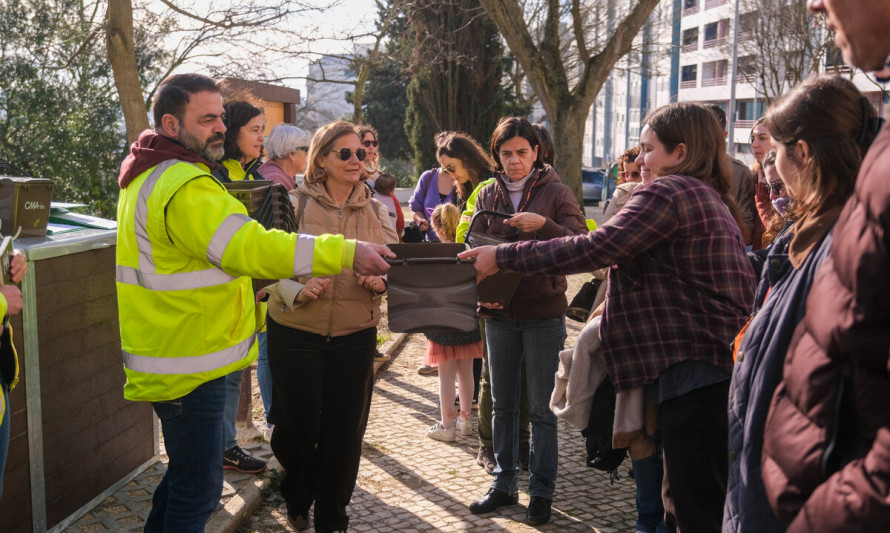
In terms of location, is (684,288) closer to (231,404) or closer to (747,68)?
(231,404)

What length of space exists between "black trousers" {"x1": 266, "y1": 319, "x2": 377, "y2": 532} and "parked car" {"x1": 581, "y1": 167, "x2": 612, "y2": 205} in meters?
30.1

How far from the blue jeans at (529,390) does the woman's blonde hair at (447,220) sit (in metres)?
1.43

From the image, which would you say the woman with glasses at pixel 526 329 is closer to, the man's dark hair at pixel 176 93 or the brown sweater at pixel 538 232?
the brown sweater at pixel 538 232

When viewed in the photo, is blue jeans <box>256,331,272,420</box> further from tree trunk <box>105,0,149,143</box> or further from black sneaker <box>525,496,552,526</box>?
tree trunk <box>105,0,149,143</box>

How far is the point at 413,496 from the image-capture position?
→ 527 centimetres

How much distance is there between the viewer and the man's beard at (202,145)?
3377mm

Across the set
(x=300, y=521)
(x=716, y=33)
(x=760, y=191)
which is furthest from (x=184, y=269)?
(x=716, y=33)

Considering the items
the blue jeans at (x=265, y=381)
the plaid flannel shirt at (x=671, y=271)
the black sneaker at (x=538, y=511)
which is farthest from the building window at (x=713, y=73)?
the plaid flannel shirt at (x=671, y=271)

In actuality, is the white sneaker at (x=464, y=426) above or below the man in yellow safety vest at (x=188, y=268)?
below

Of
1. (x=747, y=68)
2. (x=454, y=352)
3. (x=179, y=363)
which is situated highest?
(x=747, y=68)

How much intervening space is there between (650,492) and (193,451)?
2.20 meters

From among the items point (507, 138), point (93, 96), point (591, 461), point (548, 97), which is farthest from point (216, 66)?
point (591, 461)

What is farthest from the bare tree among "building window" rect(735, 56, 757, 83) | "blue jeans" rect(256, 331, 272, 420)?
"building window" rect(735, 56, 757, 83)

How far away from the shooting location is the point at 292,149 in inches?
237
